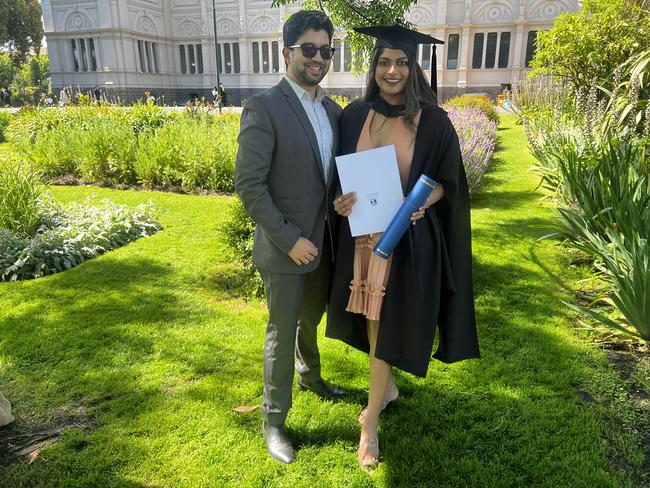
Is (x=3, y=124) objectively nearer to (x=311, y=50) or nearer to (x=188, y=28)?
(x=311, y=50)

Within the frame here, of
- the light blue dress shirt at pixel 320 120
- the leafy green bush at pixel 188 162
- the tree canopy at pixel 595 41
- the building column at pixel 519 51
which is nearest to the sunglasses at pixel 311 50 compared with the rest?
the light blue dress shirt at pixel 320 120

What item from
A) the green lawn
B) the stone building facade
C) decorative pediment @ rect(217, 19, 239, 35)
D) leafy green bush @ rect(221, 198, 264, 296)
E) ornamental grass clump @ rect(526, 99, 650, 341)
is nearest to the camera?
the green lawn

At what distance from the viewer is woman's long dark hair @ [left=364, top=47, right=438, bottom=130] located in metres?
2.41

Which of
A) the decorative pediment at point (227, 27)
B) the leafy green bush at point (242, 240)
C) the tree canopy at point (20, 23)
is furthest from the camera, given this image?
the tree canopy at point (20, 23)

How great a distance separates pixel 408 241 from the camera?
8.06 ft

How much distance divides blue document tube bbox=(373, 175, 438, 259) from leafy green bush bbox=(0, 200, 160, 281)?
4.66 metres

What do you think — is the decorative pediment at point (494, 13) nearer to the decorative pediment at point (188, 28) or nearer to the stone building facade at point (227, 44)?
the stone building facade at point (227, 44)

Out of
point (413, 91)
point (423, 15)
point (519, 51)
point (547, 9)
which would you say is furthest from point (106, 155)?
point (547, 9)

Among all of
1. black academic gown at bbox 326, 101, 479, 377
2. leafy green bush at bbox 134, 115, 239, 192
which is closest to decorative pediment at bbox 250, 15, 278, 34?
leafy green bush at bbox 134, 115, 239, 192

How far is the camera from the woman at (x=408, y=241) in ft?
7.93

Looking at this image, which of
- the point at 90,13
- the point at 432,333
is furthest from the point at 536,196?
the point at 90,13

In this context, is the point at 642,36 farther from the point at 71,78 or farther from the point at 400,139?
the point at 71,78

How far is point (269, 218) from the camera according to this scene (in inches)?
91.0

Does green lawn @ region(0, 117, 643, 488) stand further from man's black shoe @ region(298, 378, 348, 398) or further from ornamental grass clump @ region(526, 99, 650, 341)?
ornamental grass clump @ region(526, 99, 650, 341)
